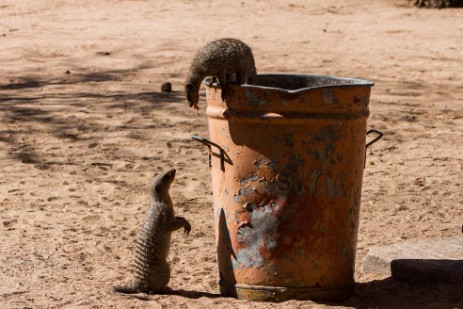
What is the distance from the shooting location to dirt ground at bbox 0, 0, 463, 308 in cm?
521

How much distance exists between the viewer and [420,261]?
5.05 meters

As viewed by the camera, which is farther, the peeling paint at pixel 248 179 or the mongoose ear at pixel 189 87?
the mongoose ear at pixel 189 87

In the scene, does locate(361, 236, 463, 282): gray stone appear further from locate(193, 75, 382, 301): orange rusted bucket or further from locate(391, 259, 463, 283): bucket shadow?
locate(193, 75, 382, 301): orange rusted bucket

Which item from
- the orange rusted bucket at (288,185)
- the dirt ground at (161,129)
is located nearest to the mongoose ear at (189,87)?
the orange rusted bucket at (288,185)

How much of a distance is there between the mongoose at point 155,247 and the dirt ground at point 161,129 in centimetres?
17

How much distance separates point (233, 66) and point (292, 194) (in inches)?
28.3

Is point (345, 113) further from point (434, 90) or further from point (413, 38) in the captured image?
point (413, 38)

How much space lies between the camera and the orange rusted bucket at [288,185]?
4426 millimetres

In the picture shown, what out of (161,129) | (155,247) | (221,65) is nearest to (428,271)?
(155,247)

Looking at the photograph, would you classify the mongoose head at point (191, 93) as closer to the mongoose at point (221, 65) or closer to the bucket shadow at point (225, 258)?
the mongoose at point (221, 65)

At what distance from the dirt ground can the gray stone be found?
2.9 inches

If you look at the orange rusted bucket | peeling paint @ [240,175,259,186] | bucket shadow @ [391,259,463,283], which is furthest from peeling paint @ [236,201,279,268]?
bucket shadow @ [391,259,463,283]

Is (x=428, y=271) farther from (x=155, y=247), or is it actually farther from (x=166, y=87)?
(x=166, y=87)

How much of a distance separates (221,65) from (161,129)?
418 cm
